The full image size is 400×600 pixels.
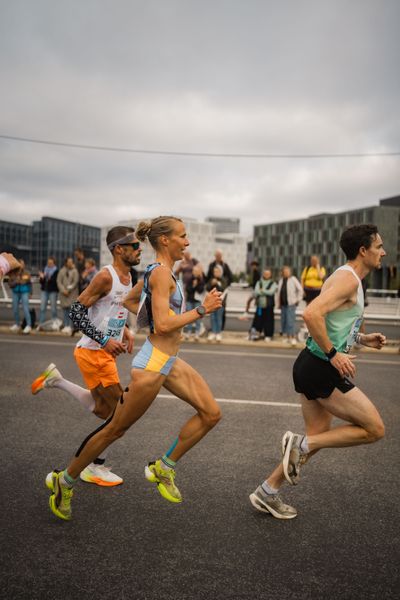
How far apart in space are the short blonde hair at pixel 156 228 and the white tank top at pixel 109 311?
73 cm

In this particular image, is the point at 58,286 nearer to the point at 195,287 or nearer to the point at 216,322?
the point at 195,287

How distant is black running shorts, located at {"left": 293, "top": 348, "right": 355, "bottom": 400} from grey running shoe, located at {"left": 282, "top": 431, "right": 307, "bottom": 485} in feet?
0.99

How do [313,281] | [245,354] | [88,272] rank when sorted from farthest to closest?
[313,281] < [88,272] < [245,354]

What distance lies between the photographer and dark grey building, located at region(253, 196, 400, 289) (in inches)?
4031

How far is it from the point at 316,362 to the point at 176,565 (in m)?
1.46

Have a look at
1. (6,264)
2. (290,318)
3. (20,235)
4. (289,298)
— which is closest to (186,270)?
(289,298)

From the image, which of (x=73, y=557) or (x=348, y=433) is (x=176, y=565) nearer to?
(x=73, y=557)

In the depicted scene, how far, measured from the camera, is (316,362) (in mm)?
3285

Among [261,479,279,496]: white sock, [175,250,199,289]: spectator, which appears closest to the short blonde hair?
[261,479,279,496]: white sock

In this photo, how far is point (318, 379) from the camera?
3.25m

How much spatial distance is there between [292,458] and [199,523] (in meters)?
0.72

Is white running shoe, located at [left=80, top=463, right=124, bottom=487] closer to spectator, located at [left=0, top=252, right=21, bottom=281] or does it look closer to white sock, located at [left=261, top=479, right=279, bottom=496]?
white sock, located at [left=261, top=479, right=279, bottom=496]

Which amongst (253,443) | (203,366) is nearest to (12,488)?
(253,443)

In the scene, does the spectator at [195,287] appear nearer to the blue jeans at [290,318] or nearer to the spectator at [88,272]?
the blue jeans at [290,318]
